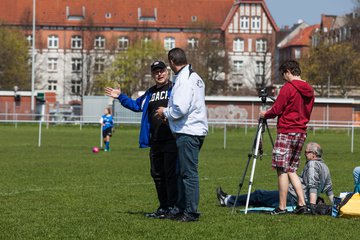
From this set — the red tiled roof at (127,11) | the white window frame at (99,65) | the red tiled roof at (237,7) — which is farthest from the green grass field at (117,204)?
the red tiled roof at (237,7)

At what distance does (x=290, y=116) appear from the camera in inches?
477

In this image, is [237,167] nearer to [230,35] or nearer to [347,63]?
[347,63]

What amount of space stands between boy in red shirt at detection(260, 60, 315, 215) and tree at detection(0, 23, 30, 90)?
86951mm

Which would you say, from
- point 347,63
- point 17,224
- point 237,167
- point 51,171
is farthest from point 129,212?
point 347,63

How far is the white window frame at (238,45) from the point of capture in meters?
130

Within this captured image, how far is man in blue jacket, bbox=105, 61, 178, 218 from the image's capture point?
11.9m

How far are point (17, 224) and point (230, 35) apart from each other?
389ft

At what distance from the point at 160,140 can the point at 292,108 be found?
1.70 meters

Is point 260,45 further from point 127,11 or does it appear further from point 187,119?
point 187,119

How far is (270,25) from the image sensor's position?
127875 millimetres

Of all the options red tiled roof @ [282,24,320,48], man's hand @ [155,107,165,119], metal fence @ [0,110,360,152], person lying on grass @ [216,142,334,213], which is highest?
red tiled roof @ [282,24,320,48]

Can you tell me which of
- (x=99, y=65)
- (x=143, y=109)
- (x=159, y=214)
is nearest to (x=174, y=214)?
(x=159, y=214)

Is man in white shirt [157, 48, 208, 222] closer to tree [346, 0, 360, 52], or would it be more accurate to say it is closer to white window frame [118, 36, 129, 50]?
tree [346, 0, 360, 52]

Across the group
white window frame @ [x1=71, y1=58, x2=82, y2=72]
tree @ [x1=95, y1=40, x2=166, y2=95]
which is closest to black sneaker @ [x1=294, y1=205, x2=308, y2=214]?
tree @ [x1=95, y1=40, x2=166, y2=95]
